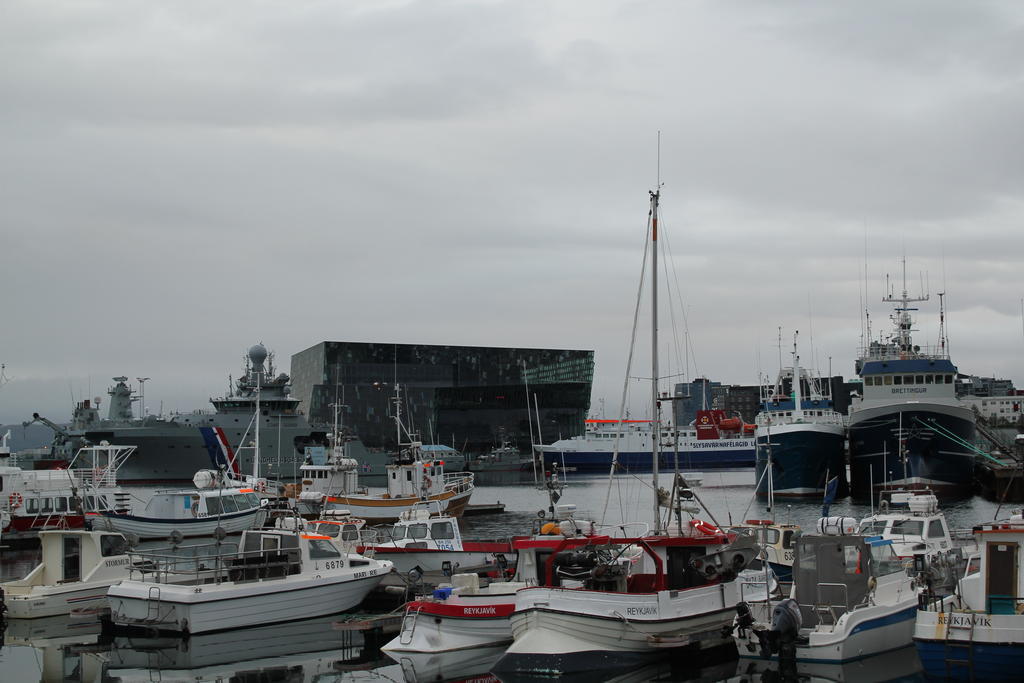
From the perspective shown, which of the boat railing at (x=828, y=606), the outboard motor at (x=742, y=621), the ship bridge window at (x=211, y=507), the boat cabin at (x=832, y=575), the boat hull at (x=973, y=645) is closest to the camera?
the boat hull at (x=973, y=645)

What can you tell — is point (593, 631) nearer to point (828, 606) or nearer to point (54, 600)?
point (828, 606)

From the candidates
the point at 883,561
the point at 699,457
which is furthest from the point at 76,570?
the point at 699,457

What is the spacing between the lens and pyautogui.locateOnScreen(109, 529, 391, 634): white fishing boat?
22328 mm

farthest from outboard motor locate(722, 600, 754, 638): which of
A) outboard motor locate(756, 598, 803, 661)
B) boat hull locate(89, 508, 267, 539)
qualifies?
boat hull locate(89, 508, 267, 539)

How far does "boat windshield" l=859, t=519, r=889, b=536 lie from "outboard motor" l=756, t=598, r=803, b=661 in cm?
855

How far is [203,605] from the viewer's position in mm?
22297

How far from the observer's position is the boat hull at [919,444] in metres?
60.9

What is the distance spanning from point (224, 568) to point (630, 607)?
391 inches

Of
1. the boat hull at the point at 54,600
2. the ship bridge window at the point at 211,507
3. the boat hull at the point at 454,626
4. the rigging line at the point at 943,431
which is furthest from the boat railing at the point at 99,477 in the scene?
the rigging line at the point at 943,431

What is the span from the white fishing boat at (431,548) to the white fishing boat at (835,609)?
10.4 metres

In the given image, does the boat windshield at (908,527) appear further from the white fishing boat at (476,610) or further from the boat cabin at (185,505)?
the boat cabin at (185,505)

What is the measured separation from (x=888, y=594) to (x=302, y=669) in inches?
458

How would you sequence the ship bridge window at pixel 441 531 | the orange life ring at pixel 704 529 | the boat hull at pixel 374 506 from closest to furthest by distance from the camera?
the orange life ring at pixel 704 529, the ship bridge window at pixel 441 531, the boat hull at pixel 374 506

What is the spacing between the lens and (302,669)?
802 inches
